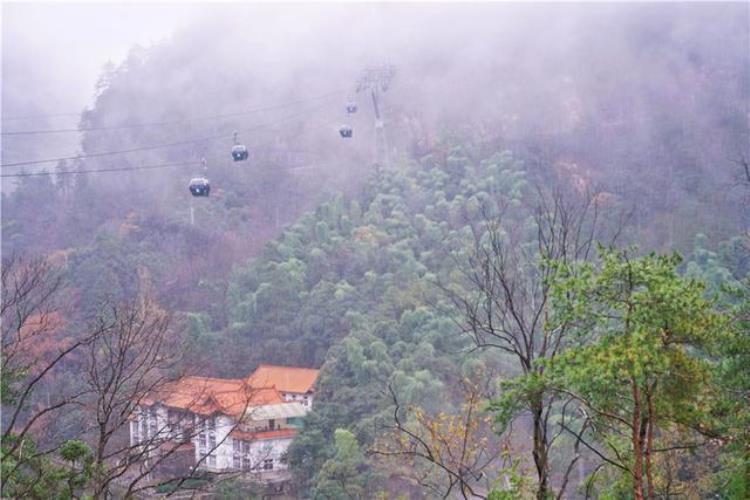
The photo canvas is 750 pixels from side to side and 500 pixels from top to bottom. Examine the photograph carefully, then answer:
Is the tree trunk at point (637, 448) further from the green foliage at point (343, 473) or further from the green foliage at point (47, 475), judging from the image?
the green foliage at point (343, 473)

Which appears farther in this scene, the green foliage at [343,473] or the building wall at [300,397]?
the building wall at [300,397]

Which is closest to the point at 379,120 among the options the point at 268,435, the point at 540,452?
the point at 268,435

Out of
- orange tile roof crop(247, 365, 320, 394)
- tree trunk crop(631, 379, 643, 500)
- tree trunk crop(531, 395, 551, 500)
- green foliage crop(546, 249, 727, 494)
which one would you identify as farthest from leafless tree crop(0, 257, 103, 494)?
orange tile roof crop(247, 365, 320, 394)

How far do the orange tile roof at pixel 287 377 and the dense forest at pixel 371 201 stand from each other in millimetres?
710

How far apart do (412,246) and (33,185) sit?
2240cm

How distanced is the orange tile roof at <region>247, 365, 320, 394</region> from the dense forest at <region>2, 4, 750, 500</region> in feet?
2.33

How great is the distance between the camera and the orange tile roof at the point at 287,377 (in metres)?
20.8

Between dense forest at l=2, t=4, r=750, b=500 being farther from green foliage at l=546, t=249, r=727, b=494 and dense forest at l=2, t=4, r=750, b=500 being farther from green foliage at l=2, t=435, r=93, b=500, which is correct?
green foliage at l=546, t=249, r=727, b=494

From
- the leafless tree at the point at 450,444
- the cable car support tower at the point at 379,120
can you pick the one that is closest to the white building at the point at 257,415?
the leafless tree at the point at 450,444

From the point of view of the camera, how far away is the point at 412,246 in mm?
26266

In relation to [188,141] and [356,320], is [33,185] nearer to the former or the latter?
[188,141]

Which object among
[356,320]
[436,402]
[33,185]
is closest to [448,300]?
[356,320]

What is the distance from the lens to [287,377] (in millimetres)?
21391

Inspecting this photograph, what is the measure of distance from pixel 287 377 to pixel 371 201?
36.3 feet
